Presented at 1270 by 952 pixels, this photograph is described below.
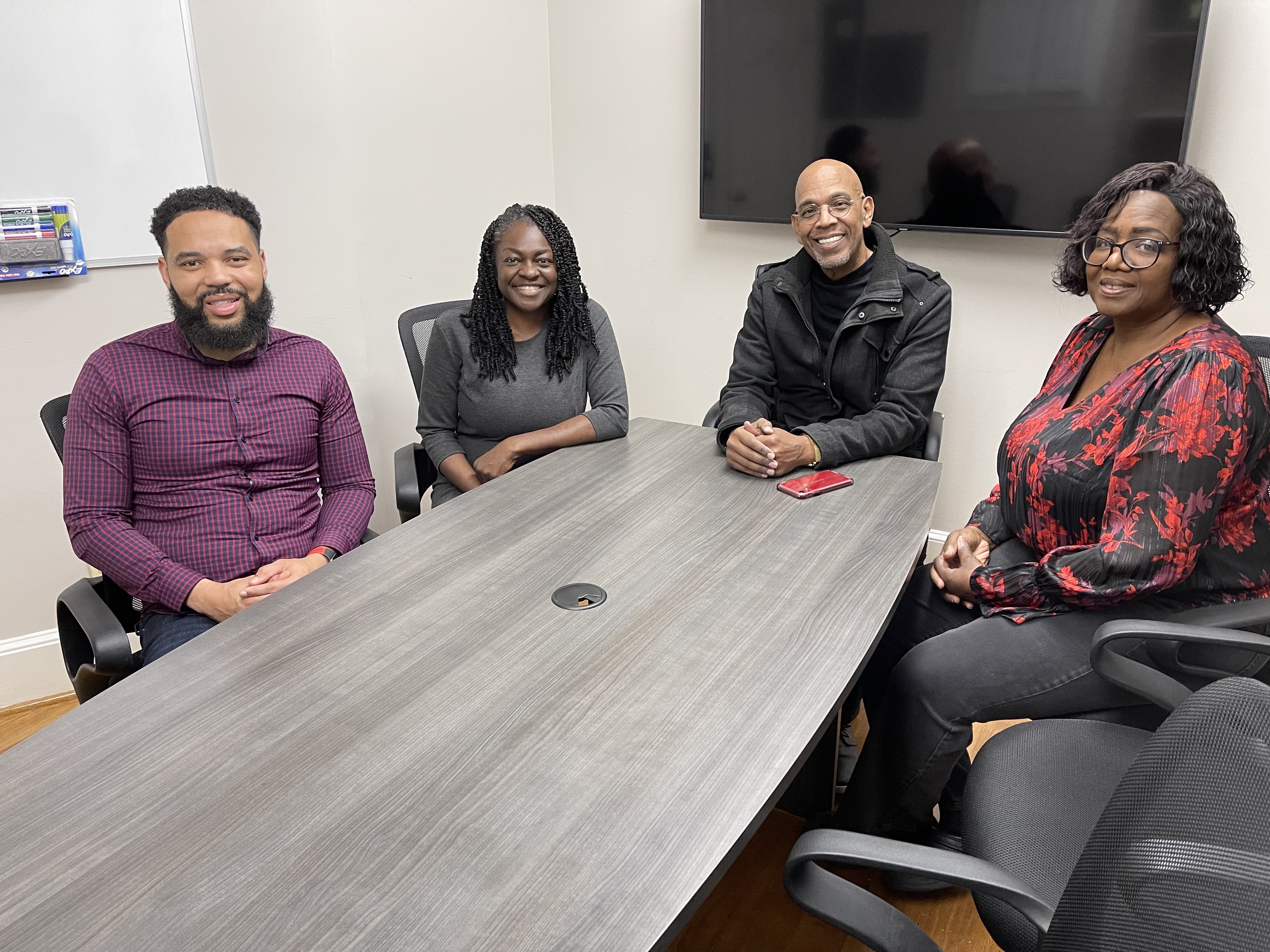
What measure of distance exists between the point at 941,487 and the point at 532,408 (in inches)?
62.8

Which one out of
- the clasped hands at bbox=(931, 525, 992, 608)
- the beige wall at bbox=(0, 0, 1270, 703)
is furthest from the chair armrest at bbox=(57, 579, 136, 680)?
the clasped hands at bbox=(931, 525, 992, 608)

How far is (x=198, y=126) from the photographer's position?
2.52m

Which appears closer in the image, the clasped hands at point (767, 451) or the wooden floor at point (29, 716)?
the clasped hands at point (767, 451)

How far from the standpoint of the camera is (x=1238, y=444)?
149 cm

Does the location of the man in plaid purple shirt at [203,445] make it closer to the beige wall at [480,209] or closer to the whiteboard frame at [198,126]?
the whiteboard frame at [198,126]

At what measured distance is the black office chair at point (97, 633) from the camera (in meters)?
1.49

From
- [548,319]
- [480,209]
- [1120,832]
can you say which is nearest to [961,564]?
[1120,832]

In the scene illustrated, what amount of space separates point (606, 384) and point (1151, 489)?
1.39 metres

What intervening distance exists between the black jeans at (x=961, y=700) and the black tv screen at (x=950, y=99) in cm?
151

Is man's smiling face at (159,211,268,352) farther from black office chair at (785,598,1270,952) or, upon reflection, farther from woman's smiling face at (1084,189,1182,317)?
woman's smiling face at (1084,189,1182,317)

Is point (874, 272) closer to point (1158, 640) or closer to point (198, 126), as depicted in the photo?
point (1158, 640)

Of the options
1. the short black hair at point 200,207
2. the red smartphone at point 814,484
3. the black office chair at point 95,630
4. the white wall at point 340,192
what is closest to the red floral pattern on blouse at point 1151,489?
the red smartphone at point 814,484

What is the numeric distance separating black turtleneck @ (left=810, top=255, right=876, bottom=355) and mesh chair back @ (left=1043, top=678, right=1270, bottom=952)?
5.31ft

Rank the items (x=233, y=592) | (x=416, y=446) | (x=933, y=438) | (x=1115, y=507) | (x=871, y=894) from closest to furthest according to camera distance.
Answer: (x=871, y=894) → (x=1115, y=507) → (x=233, y=592) → (x=933, y=438) → (x=416, y=446)
